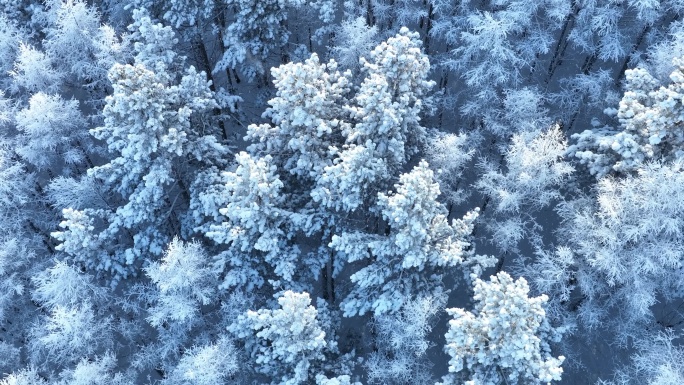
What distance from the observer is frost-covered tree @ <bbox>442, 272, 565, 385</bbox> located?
14820 mm

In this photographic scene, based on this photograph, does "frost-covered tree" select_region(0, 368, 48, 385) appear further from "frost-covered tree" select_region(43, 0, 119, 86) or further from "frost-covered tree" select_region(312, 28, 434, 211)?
"frost-covered tree" select_region(312, 28, 434, 211)

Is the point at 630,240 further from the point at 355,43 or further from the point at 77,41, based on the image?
the point at 77,41

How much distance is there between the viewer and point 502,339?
15.3 m

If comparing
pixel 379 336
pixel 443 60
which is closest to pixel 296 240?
pixel 379 336

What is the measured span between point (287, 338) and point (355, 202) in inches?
203

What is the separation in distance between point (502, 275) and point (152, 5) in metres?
20.2

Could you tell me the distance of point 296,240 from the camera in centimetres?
2153

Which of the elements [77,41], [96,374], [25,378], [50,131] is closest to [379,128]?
[96,374]

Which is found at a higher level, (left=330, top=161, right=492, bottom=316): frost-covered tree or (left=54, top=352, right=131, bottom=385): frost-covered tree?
(left=330, top=161, right=492, bottom=316): frost-covered tree

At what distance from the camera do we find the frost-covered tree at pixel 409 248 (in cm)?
1700

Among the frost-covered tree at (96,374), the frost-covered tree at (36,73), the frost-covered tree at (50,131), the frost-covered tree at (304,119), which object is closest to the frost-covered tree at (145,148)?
the frost-covered tree at (304,119)

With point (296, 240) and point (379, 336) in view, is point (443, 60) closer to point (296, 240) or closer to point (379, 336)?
point (296, 240)

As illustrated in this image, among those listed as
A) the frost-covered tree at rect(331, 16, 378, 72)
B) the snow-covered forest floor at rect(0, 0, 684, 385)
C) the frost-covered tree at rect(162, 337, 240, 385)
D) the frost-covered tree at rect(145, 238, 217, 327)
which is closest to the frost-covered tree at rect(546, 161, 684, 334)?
the snow-covered forest floor at rect(0, 0, 684, 385)

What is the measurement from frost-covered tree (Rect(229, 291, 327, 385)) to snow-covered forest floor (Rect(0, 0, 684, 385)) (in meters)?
0.09
